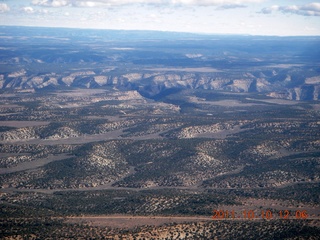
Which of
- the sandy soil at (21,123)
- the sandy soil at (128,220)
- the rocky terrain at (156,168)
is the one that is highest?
the sandy soil at (128,220)

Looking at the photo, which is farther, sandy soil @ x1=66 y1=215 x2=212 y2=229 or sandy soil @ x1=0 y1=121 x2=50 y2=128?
sandy soil @ x1=0 y1=121 x2=50 y2=128

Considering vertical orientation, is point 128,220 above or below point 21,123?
above

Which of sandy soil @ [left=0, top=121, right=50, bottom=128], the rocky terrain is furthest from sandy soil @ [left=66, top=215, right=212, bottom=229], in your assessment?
sandy soil @ [left=0, top=121, right=50, bottom=128]

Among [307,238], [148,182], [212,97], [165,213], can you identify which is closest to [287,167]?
[148,182]
